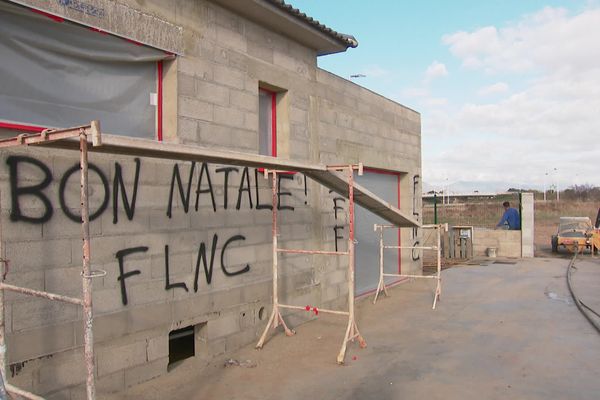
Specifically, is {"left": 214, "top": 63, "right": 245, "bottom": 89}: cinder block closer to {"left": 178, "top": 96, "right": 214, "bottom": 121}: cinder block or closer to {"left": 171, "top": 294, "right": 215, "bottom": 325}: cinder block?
{"left": 178, "top": 96, "right": 214, "bottom": 121}: cinder block

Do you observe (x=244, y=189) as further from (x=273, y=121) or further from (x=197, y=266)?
(x=273, y=121)

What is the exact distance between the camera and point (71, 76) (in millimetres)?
4902

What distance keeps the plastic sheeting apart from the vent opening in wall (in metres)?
2.26

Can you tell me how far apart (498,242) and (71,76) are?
16.3m

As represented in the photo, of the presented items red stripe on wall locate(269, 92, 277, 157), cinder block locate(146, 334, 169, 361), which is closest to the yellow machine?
red stripe on wall locate(269, 92, 277, 157)

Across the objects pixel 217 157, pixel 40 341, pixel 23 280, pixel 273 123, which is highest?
pixel 273 123

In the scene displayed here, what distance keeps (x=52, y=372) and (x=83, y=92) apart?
8.43 ft

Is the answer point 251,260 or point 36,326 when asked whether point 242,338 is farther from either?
point 36,326

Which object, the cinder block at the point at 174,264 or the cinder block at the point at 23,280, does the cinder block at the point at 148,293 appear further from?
the cinder block at the point at 23,280

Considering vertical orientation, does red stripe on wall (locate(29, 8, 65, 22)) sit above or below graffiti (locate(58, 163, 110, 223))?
above

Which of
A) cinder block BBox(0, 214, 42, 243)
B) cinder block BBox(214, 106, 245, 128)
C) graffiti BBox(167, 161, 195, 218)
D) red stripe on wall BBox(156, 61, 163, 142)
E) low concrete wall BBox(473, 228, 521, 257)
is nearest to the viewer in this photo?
cinder block BBox(0, 214, 42, 243)

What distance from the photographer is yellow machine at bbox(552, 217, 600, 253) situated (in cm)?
1833

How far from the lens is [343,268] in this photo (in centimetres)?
909

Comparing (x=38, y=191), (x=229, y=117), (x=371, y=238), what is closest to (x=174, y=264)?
(x=38, y=191)
